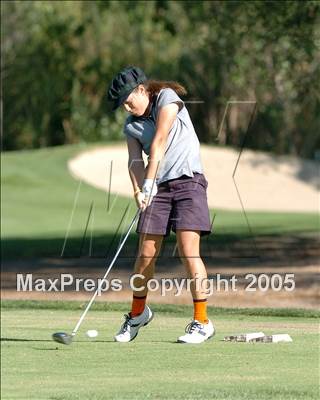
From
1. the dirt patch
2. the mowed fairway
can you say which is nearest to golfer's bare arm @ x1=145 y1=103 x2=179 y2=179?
the mowed fairway

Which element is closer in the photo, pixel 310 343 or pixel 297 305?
pixel 310 343

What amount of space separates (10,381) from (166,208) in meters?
2.53

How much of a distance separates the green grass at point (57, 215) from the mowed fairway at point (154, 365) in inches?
442

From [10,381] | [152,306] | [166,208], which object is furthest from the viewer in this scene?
[152,306]

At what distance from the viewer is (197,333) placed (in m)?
9.05

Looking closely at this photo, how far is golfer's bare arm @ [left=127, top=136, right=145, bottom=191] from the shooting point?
9.31 meters

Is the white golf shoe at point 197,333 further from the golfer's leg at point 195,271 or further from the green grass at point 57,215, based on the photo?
the green grass at point 57,215

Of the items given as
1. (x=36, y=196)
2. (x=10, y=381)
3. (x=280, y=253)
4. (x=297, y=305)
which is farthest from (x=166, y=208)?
(x=36, y=196)

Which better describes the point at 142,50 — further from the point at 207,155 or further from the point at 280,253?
the point at 280,253

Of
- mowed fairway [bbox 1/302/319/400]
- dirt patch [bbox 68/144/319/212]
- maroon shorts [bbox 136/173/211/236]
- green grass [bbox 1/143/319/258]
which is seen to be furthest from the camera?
dirt patch [bbox 68/144/319/212]

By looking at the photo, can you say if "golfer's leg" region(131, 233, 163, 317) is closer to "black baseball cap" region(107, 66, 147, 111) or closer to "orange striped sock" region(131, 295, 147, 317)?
"orange striped sock" region(131, 295, 147, 317)

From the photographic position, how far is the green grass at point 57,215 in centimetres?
2325

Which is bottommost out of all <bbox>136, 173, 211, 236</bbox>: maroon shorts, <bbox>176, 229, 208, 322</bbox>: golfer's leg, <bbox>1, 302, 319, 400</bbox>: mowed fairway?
<bbox>1, 302, 319, 400</bbox>: mowed fairway

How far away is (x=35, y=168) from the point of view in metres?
32.1
